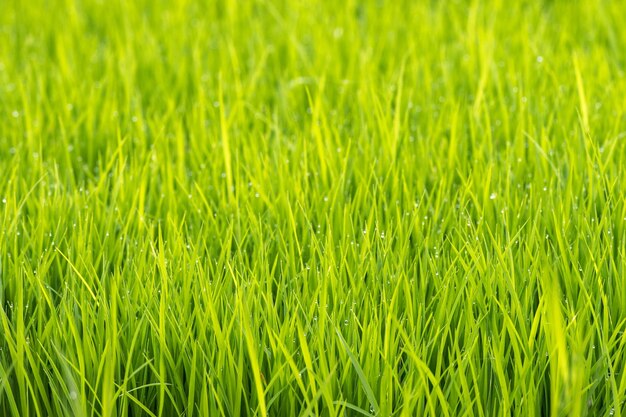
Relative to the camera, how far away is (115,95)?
232 cm

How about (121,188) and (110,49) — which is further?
(110,49)

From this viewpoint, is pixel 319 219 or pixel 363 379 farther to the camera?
pixel 319 219

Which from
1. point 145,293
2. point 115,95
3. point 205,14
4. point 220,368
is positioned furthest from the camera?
point 205,14

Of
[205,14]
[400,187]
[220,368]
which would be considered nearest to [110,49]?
[205,14]

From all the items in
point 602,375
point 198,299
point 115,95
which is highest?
point 115,95

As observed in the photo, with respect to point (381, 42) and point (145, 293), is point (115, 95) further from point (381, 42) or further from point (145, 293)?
point (145, 293)

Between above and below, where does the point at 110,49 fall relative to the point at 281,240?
above

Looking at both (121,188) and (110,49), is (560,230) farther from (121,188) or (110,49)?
(110,49)

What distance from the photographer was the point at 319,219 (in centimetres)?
164

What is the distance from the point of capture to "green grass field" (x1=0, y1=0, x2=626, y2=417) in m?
1.23

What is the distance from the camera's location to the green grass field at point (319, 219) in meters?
1.23

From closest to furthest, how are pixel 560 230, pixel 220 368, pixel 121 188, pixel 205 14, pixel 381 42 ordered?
pixel 220 368, pixel 560 230, pixel 121 188, pixel 381 42, pixel 205 14

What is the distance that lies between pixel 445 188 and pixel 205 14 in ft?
5.11

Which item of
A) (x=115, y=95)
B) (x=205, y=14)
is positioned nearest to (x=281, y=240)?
(x=115, y=95)
